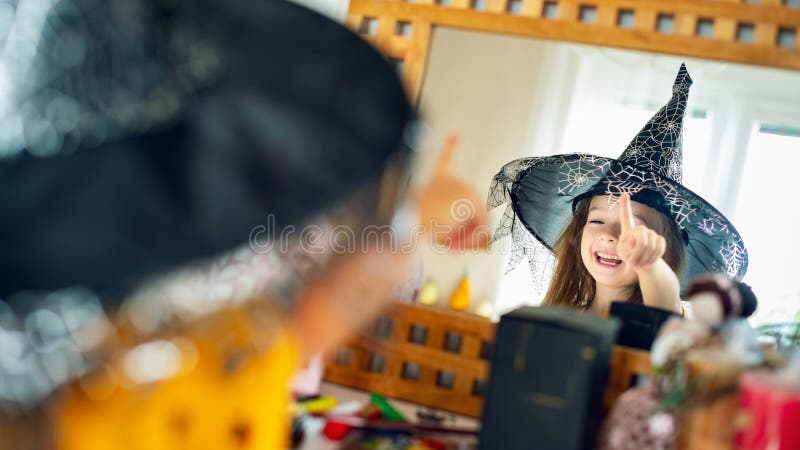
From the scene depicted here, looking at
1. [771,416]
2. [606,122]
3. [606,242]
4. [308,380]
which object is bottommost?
[308,380]

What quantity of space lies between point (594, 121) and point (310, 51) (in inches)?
17.1

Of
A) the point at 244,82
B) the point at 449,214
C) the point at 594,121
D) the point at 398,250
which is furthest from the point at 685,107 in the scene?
the point at 244,82

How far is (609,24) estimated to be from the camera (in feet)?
3.19

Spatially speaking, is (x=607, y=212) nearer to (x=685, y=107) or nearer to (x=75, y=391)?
(x=685, y=107)

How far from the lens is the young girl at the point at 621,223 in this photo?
0.90 metres

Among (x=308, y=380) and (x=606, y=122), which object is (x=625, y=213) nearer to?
(x=606, y=122)

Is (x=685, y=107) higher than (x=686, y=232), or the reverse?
(x=685, y=107)

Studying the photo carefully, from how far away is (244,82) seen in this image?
2.09 ft

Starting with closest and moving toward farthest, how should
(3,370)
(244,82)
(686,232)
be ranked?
(3,370) < (244,82) < (686,232)

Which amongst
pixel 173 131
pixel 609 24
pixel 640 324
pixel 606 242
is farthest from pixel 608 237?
pixel 173 131

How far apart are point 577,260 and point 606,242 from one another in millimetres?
44

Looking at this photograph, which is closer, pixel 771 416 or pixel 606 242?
pixel 771 416

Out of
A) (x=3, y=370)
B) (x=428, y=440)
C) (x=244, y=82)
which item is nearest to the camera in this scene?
(x=3, y=370)

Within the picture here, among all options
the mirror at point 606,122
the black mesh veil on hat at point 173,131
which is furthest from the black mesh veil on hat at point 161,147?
the mirror at point 606,122
